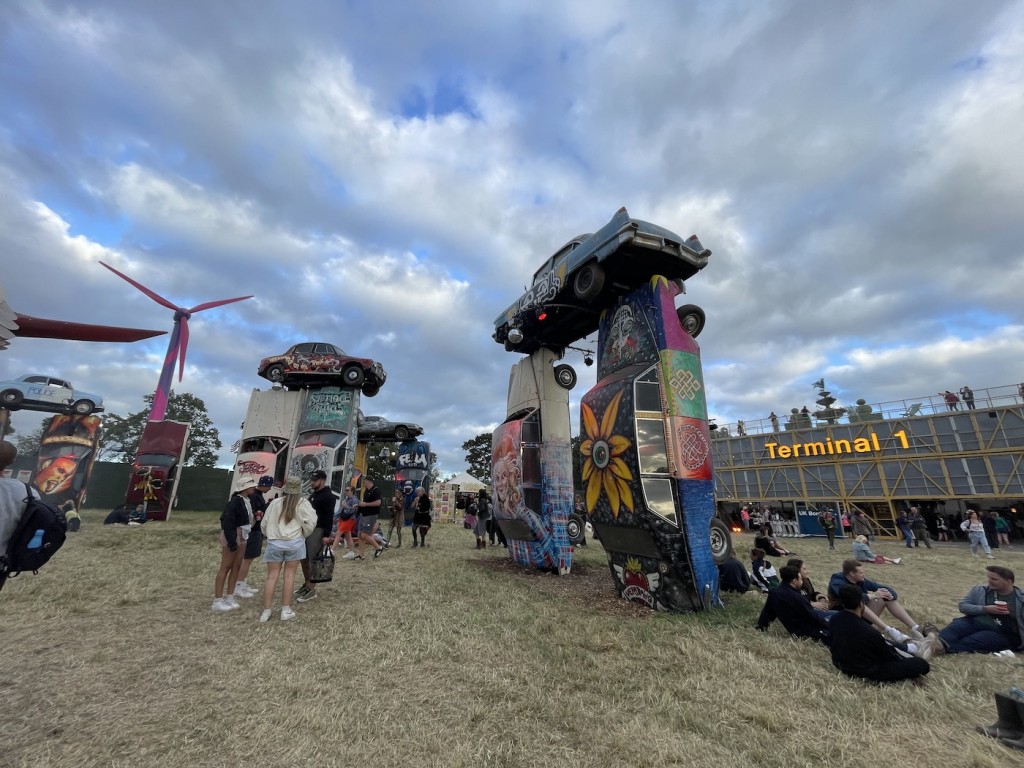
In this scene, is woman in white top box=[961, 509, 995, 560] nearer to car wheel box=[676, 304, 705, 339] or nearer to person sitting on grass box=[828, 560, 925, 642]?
person sitting on grass box=[828, 560, 925, 642]

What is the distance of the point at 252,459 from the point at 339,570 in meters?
9.74

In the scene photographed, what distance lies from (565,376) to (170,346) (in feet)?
76.6

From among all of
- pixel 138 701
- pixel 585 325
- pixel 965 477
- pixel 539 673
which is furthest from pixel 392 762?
pixel 965 477

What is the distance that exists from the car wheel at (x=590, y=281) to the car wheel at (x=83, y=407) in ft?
73.5

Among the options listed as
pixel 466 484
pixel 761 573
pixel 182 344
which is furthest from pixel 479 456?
pixel 761 573

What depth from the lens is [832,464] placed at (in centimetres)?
2681

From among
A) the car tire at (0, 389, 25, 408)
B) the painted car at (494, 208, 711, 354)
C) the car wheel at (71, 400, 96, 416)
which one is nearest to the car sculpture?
the car wheel at (71, 400, 96, 416)

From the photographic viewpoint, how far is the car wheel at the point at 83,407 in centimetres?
1881

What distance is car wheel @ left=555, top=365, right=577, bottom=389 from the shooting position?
11062 millimetres

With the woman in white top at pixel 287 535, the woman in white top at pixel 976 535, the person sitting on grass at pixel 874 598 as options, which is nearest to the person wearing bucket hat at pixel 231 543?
the woman in white top at pixel 287 535

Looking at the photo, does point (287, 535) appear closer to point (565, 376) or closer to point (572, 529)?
point (572, 529)

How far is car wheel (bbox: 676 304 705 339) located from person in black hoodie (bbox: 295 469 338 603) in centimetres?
711

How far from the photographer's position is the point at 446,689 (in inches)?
155

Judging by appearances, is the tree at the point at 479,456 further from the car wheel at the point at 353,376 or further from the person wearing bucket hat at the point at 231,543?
the person wearing bucket hat at the point at 231,543
